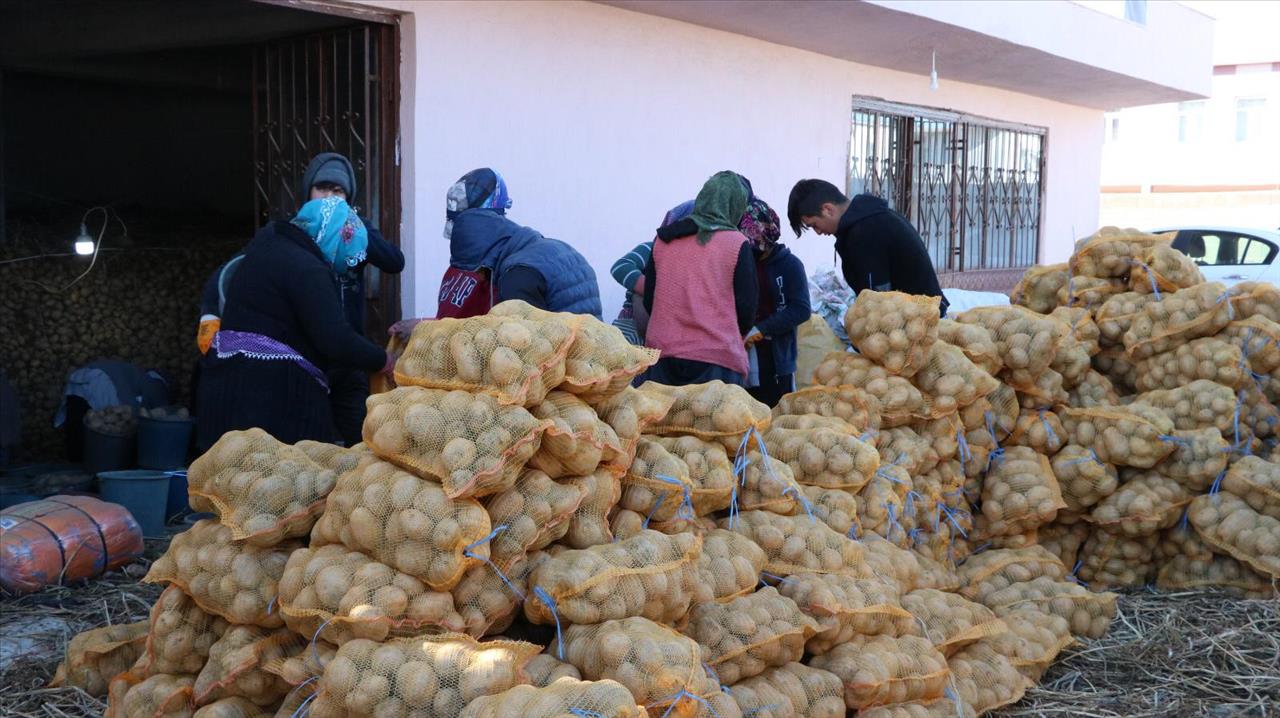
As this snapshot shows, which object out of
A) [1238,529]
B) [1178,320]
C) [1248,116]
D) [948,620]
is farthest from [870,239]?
[1248,116]

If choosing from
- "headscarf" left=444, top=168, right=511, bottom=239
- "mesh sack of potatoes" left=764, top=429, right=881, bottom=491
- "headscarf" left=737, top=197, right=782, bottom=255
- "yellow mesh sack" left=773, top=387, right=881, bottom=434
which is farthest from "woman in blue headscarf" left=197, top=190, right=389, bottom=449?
"headscarf" left=737, top=197, right=782, bottom=255

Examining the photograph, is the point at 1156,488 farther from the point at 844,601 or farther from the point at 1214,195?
the point at 1214,195

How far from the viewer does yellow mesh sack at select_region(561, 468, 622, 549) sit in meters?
2.91

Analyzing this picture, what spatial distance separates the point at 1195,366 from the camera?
482cm

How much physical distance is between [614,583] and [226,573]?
1003mm

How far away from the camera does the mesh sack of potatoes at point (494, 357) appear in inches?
110

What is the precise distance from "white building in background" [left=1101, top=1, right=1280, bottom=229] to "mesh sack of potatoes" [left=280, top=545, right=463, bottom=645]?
96.4 feet

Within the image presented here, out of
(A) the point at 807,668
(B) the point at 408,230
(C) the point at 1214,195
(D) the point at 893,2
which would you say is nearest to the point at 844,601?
(A) the point at 807,668

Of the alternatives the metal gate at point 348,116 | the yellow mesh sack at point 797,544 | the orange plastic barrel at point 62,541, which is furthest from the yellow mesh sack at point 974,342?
the orange plastic barrel at point 62,541

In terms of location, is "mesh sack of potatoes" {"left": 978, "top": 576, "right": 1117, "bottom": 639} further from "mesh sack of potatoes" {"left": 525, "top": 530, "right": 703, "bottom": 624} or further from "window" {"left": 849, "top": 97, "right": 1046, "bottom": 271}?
"window" {"left": 849, "top": 97, "right": 1046, "bottom": 271}

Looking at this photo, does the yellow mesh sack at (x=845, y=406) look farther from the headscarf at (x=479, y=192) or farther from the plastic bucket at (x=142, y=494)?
the plastic bucket at (x=142, y=494)

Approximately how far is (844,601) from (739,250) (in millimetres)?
1865

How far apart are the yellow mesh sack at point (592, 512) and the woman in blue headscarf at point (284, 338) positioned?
138cm

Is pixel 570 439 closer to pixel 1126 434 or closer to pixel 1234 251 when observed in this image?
pixel 1126 434
